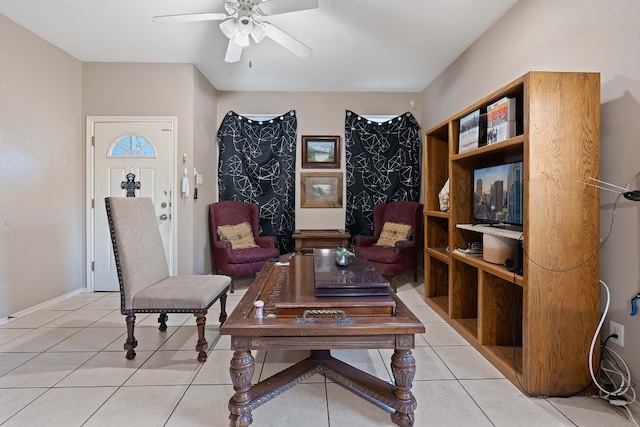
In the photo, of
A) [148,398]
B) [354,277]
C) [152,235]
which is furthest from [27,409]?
[354,277]

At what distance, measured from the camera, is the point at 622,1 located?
160 centimetres

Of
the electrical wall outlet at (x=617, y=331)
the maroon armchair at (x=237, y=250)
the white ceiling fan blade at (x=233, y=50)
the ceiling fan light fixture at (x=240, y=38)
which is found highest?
the white ceiling fan blade at (x=233, y=50)

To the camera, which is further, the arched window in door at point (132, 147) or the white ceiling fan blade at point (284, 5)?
the arched window in door at point (132, 147)

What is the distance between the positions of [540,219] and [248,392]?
1722 mm

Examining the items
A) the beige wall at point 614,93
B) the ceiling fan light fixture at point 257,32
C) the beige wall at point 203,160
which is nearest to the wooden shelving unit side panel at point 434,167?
the beige wall at point 614,93

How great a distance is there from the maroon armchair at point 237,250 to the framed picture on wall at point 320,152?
1.02 m

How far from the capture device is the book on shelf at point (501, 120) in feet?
6.34

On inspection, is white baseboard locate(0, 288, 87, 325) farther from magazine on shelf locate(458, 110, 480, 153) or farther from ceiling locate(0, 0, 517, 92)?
magazine on shelf locate(458, 110, 480, 153)

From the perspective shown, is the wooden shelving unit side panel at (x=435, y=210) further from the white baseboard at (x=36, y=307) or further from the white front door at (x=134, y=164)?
the white baseboard at (x=36, y=307)

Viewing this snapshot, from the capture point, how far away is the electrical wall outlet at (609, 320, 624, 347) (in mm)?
1611

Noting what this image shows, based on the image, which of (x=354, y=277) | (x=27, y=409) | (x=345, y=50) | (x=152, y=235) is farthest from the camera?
(x=345, y=50)

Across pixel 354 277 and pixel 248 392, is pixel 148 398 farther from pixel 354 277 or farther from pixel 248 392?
pixel 354 277

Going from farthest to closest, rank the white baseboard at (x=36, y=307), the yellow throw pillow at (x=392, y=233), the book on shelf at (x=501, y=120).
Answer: the yellow throw pillow at (x=392, y=233) < the white baseboard at (x=36, y=307) < the book on shelf at (x=501, y=120)

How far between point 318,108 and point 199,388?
370 centimetres
